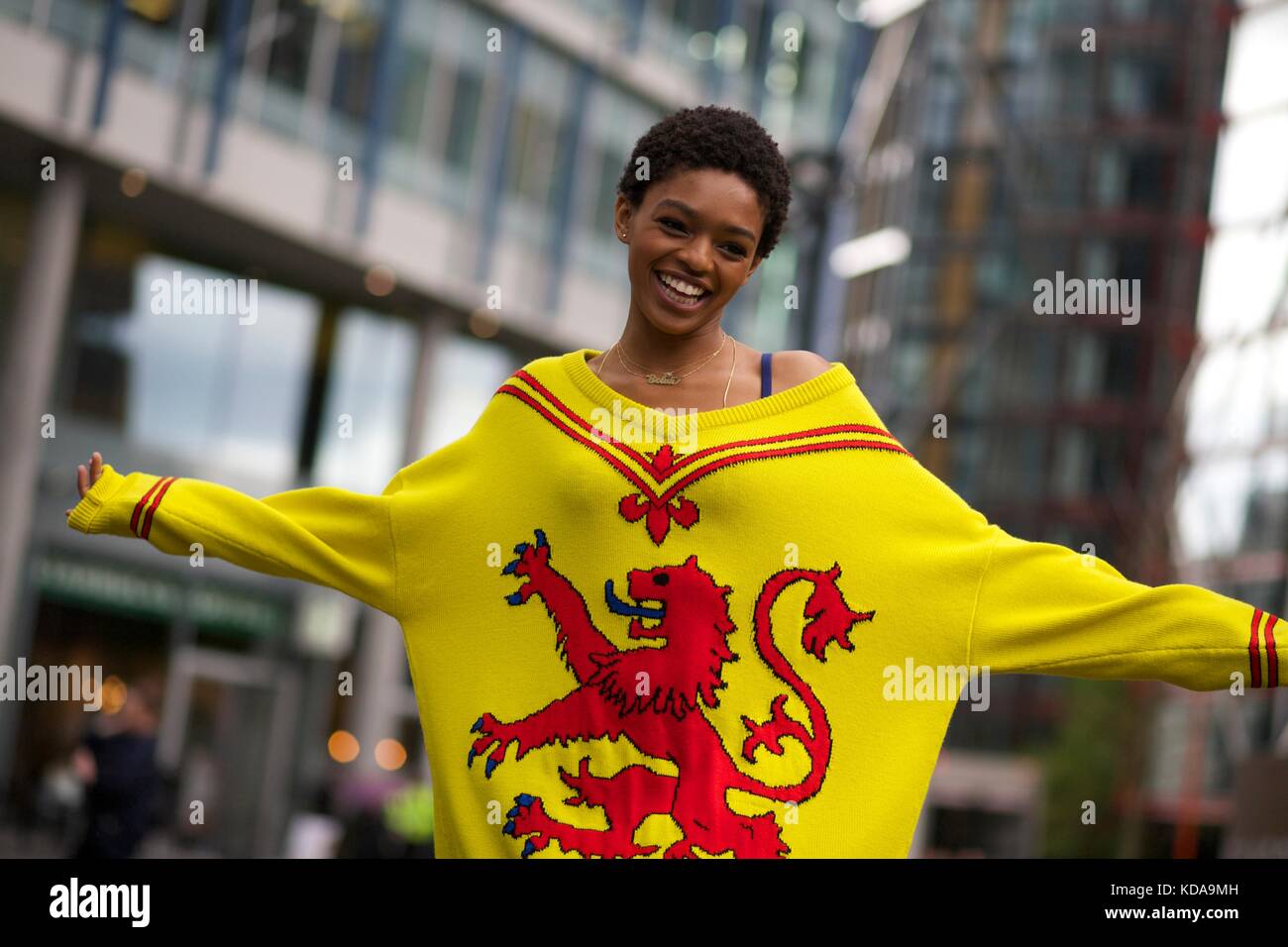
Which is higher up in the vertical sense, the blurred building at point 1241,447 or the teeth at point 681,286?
the blurred building at point 1241,447

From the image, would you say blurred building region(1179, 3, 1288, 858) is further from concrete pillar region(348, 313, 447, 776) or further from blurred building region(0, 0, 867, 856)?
concrete pillar region(348, 313, 447, 776)

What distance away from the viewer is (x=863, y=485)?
10.5 ft

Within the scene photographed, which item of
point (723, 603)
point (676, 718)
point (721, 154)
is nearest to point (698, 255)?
point (721, 154)

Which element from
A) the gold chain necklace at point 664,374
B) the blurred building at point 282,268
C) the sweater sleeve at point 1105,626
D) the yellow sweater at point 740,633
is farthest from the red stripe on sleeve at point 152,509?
the blurred building at point 282,268

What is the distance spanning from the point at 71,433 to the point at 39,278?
2.02 meters

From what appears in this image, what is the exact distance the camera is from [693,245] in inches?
124

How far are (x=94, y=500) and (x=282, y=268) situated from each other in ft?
61.4

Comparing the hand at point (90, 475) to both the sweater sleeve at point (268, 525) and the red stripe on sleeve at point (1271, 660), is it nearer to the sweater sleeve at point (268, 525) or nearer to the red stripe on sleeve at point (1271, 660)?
the sweater sleeve at point (268, 525)

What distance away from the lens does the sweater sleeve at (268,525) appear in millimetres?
3359

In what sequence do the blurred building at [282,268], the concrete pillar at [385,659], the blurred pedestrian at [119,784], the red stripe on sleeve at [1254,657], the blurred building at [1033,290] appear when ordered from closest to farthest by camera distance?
the red stripe on sleeve at [1254,657] < the blurred pedestrian at [119,784] < the blurred building at [282,268] < the concrete pillar at [385,659] < the blurred building at [1033,290]

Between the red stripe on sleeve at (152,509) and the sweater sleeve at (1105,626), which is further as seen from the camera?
the red stripe on sleeve at (152,509)

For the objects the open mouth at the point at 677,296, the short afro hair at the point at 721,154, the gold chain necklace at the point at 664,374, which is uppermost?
the short afro hair at the point at 721,154

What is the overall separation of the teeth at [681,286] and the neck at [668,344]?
86 mm

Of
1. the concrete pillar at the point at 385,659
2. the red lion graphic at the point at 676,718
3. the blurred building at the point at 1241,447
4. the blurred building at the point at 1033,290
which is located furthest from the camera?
the blurred building at the point at 1033,290
